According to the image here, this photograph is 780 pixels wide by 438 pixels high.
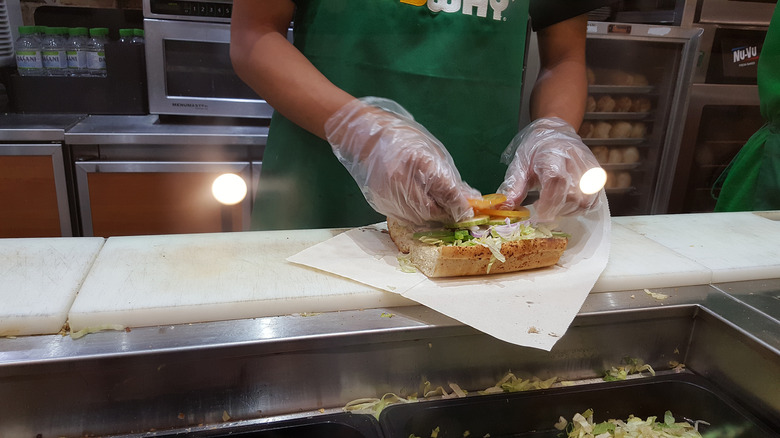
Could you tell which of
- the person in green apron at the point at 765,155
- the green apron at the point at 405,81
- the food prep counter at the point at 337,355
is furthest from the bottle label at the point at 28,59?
the person in green apron at the point at 765,155

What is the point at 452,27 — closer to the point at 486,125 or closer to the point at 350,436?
the point at 486,125

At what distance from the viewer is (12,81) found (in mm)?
3148

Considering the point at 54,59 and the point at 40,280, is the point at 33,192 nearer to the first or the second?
the point at 54,59

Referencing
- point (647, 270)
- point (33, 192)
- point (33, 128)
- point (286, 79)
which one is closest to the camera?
point (647, 270)

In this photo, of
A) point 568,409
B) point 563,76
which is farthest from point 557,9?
point 568,409

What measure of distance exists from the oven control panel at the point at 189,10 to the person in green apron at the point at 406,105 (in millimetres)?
1521

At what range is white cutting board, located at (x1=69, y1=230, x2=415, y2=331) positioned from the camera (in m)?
1.06

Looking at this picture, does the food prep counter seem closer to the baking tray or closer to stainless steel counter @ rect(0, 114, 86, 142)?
the baking tray

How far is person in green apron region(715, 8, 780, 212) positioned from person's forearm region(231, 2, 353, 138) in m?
1.96

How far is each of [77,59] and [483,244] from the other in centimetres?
306

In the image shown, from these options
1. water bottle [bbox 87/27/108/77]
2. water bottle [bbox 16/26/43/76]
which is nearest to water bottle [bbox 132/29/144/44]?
water bottle [bbox 87/27/108/77]

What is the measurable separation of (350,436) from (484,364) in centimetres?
35

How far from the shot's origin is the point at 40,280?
44.9 inches

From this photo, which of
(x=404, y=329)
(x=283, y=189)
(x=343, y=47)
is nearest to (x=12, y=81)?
(x=283, y=189)
